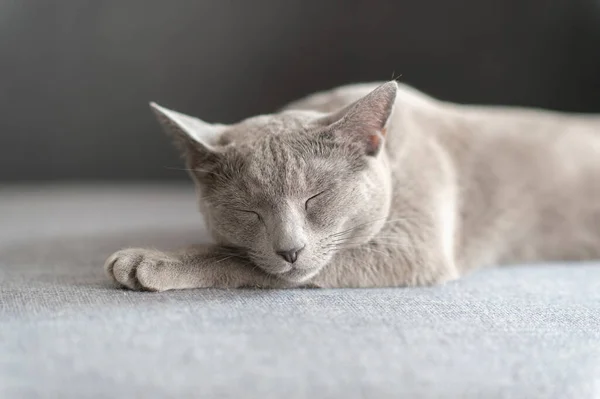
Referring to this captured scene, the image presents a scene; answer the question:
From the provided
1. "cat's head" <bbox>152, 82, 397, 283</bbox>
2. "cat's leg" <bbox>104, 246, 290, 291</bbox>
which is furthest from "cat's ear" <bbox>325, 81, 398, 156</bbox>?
"cat's leg" <bbox>104, 246, 290, 291</bbox>

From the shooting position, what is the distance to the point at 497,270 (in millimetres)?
1742

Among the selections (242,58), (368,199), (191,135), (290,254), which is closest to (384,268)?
(368,199)

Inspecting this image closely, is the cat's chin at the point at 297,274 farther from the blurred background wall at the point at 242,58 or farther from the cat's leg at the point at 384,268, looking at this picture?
the blurred background wall at the point at 242,58

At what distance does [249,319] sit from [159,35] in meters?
2.27

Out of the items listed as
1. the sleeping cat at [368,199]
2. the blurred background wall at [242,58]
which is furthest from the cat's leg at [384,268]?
the blurred background wall at [242,58]

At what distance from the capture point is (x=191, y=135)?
4.41ft

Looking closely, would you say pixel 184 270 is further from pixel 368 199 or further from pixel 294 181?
pixel 368 199

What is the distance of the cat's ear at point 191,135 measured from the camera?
4.46ft

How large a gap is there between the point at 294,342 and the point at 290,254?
289 mm

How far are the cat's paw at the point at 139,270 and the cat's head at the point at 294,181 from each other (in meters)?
0.17

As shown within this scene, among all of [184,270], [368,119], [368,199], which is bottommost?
[184,270]

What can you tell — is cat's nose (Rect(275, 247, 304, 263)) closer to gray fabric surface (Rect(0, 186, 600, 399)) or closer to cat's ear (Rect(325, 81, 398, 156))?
gray fabric surface (Rect(0, 186, 600, 399))

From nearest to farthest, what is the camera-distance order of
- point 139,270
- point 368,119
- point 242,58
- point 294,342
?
point 294,342, point 139,270, point 368,119, point 242,58

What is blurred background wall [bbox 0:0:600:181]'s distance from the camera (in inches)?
119
